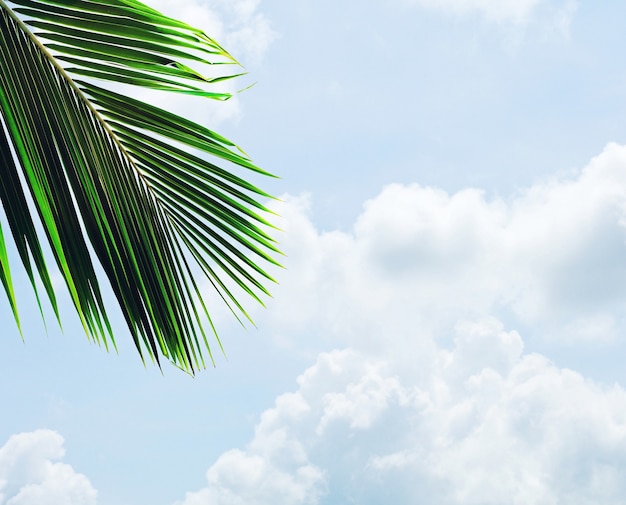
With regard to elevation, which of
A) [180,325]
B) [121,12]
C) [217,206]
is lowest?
[180,325]

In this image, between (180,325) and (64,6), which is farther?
(180,325)

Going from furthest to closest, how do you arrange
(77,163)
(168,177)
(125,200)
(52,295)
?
1. (168,177)
2. (125,200)
3. (77,163)
4. (52,295)

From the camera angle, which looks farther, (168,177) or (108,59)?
(168,177)

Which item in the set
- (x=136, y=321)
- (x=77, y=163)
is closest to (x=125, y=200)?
(x=77, y=163)

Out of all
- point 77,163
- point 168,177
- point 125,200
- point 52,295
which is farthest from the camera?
point 168,177

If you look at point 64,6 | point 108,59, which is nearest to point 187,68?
point 108,59

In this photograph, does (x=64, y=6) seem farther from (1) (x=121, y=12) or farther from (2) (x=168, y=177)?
(2) (x=168, y=177)

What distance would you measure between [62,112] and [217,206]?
0.40 metres

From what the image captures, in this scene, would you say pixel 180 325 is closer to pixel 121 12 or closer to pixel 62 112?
pixel 62 112

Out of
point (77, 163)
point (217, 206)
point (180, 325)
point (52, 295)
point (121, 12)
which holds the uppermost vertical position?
point (121, 12)

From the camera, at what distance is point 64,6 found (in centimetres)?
158

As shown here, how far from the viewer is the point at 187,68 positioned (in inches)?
68.0

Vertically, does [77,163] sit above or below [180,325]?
above

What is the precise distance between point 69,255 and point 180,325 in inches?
11.9
